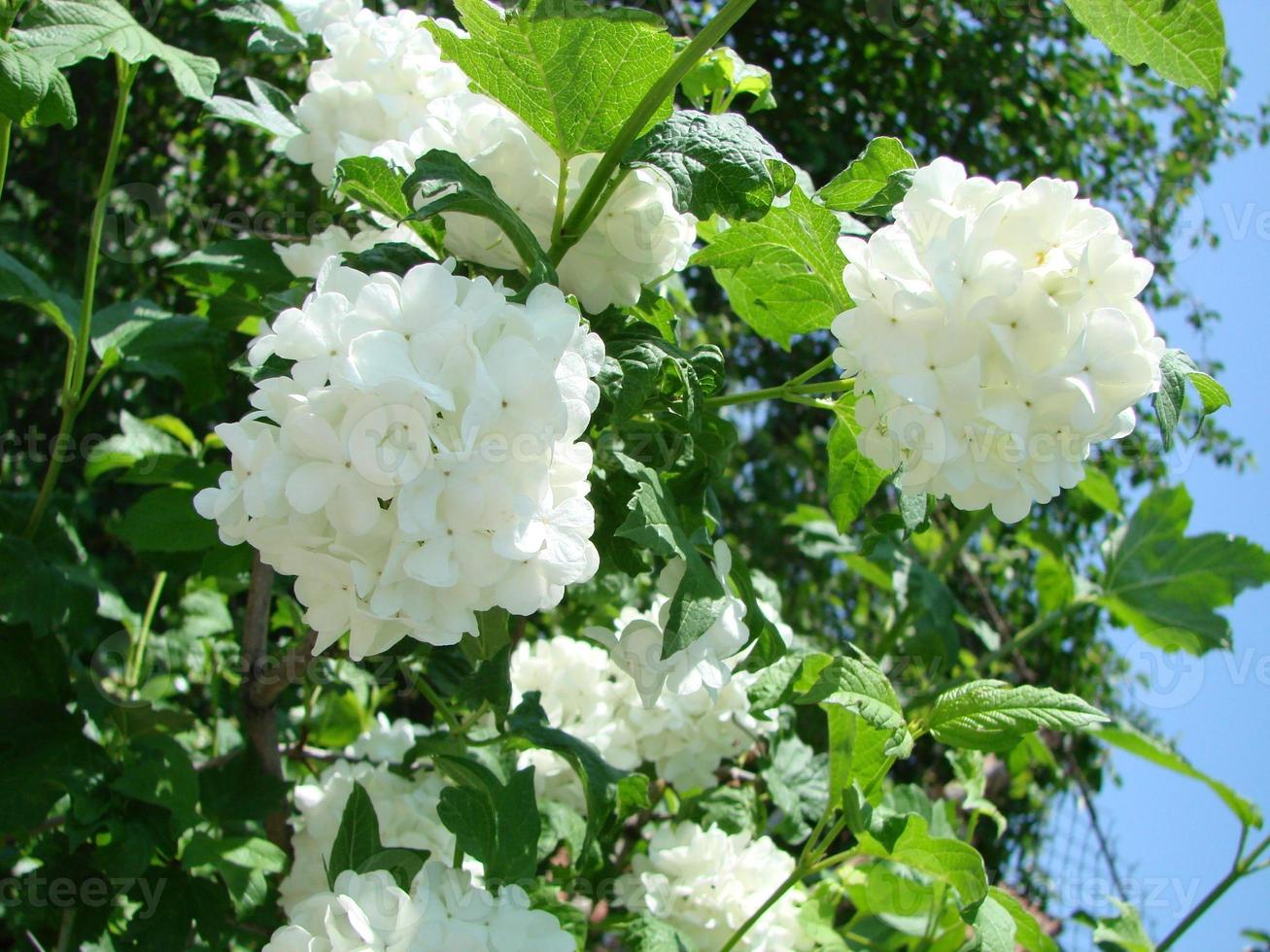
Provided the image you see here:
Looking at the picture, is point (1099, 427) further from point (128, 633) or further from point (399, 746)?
point (128, 633)

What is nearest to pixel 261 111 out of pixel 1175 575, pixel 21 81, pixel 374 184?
pixel 21 81

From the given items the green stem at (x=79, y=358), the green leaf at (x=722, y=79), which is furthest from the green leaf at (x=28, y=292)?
the green leaf at (x=722, y=79)

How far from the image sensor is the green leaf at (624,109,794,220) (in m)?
0.90

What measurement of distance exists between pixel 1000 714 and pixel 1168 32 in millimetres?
645

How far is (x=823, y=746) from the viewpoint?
2.05m

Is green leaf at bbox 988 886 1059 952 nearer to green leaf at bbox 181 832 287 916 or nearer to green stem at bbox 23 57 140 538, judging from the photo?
green leaf at bbox 181 832 287 916

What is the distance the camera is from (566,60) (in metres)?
0.92

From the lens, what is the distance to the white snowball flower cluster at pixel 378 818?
1.34 m

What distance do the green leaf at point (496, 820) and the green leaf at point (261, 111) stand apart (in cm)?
78

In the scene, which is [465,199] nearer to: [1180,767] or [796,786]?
[796,786]

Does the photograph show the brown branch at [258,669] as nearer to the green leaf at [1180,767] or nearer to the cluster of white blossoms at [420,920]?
the cluster of white blossoms at [420,920]

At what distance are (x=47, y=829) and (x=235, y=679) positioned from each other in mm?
365

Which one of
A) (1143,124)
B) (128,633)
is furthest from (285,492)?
(1143,124)

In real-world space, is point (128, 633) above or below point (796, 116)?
below
